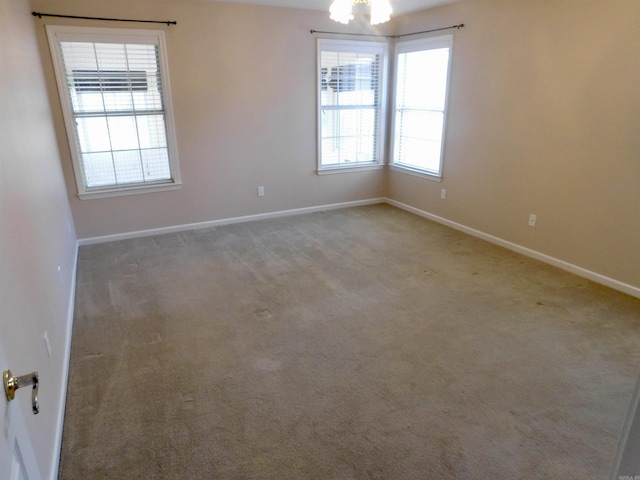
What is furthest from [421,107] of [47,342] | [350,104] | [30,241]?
[47,342]

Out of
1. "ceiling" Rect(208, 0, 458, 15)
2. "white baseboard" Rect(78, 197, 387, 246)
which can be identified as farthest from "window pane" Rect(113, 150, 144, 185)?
"ceiling" Rect(208, 0, 458, 15)

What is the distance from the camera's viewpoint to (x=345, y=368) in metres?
2.47

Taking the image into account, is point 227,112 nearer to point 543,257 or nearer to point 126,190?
point 126,190

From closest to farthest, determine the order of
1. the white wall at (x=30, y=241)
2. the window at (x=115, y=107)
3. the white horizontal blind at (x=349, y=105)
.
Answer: the white wall at (x=30, y=241), the window at (x=115, y=107), the white horizontal blind at (x=349, y=105)

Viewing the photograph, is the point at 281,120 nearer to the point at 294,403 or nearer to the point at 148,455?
the point at 294,403

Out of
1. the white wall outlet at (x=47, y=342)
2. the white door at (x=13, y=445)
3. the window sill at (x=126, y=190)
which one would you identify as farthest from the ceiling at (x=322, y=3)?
the white door at (x=13, y=445)

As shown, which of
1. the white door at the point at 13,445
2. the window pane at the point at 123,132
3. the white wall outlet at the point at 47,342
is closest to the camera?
the white door at the point at 13,445

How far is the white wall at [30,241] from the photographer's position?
5.10 feet

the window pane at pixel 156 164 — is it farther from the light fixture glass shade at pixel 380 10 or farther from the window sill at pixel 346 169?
the light fixture glass shade at pixel 380 10

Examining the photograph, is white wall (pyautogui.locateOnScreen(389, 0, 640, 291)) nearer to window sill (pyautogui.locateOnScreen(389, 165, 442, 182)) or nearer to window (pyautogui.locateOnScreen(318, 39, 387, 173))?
window sill (pyautogui.locateOnScreen(389, 165, 442, 182))

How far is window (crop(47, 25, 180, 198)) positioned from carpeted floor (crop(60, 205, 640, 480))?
38.9 inches

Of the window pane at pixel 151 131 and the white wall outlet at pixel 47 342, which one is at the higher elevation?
the window pane at pixel 151 131

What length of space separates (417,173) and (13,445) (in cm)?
513

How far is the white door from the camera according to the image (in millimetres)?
785
